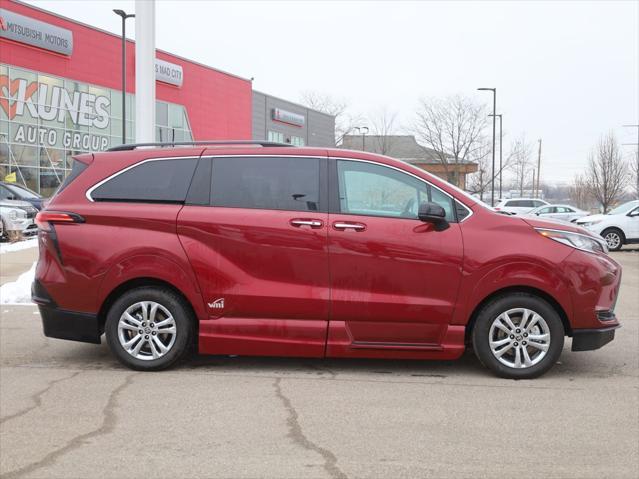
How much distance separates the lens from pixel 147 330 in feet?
18.3

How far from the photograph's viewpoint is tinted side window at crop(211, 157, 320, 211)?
553 centimetres

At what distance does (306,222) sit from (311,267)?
372 millimetres

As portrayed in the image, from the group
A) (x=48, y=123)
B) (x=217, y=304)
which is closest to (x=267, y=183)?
(x=217, y=304)

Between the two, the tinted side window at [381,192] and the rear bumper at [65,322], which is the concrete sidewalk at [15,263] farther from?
the tinted side window at [381,192]

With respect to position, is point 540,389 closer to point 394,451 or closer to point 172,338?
point 394,451

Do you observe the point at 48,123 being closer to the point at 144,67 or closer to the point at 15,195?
the point at 15,195

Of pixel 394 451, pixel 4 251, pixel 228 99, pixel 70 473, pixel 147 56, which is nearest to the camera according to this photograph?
pixel 70 473

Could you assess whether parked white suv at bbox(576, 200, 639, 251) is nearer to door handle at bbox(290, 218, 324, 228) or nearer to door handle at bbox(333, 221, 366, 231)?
door handle at bbox(333, 221, 366, 231)

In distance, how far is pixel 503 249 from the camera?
211 inches

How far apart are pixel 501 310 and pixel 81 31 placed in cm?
3275

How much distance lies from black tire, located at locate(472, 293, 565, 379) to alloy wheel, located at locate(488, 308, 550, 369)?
0.02 meters

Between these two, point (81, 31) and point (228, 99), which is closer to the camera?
point (81, 31)

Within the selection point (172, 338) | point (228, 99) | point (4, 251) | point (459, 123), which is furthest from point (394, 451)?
point (228, 99)

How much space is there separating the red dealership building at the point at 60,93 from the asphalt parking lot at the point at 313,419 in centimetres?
2590
